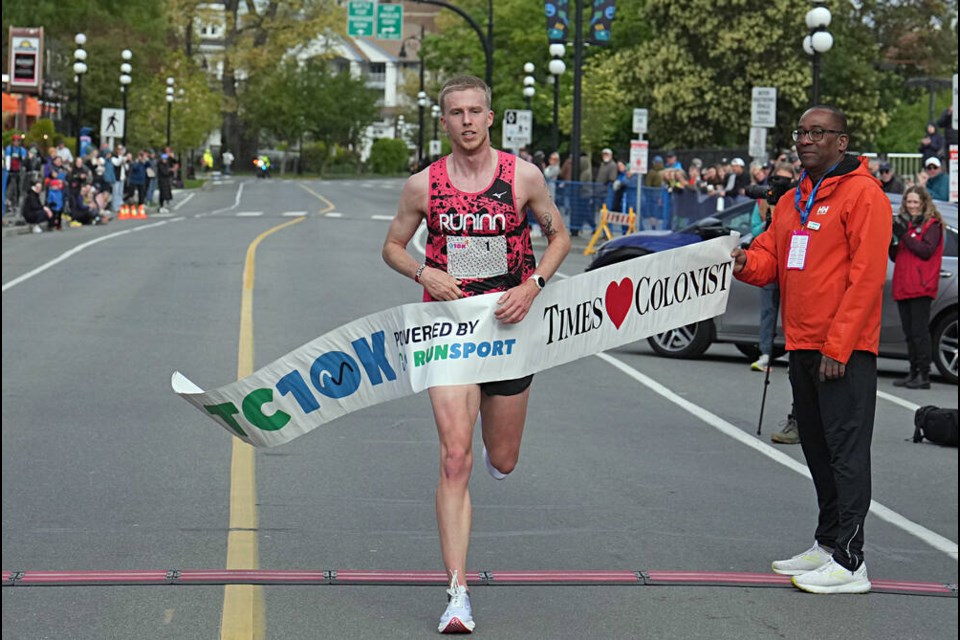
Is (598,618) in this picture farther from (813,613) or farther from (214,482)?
(214,482)

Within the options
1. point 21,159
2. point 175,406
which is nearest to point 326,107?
point 21,159

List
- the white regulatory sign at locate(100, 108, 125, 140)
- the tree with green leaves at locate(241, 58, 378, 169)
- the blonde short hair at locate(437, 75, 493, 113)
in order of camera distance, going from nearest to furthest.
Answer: the blonde short hair at locate(437, 75, 493, 113) < the white regulatory sign at locate(100, 108, 125, 140) < the tree with green leaves at locate(241, 58, 378, 169)

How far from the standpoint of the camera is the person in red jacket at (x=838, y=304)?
700cm

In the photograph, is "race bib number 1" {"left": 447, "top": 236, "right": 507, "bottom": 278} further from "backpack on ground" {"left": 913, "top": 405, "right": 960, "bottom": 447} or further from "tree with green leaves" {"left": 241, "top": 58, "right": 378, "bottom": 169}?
"tree with green leaves" {"left": 241, "top": 58, "right": 378, "bottom": 169}

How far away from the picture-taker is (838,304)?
7078 mm

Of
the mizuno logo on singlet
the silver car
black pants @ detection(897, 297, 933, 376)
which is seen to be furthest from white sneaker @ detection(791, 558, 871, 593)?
black pants @ detection(897, 297, 933, 376)

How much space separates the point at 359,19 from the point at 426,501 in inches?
2274

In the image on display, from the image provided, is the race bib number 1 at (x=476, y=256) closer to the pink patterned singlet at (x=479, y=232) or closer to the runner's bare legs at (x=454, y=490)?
the pink patterned singlet at (x=479, y=232)

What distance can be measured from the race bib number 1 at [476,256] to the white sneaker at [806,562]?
6.28ft

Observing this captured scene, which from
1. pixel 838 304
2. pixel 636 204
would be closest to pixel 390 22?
pixel 636 204

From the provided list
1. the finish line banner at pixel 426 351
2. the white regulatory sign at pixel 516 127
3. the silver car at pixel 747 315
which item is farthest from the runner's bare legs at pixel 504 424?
the white regulatory sign at pixel 516 127

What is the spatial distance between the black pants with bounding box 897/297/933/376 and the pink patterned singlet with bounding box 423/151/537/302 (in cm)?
921

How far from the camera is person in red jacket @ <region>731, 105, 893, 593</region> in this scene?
7.00 metres

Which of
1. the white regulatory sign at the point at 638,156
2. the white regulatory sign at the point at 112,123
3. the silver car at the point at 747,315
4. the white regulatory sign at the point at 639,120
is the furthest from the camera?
the white regulatory sign at the point at 112,123
